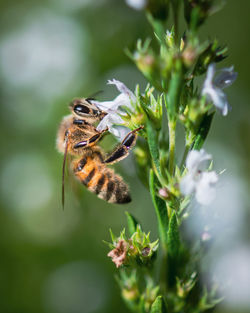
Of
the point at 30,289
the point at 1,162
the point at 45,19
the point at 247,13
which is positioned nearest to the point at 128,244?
the point at 30,289

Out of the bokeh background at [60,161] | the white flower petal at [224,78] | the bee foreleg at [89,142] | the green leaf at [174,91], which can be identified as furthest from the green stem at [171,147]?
the bokeh background at [60,161]

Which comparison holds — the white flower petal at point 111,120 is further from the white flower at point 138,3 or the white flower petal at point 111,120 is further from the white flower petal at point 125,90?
the white flower at point 138,3

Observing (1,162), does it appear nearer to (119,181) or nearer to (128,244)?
(119,181)

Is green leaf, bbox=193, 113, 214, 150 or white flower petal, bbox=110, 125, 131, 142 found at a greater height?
white flower petal, bbox=110, 125, 131, 142

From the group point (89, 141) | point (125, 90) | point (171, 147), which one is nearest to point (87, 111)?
point (89, 141)

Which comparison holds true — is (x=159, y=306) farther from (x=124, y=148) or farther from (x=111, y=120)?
(x=111, y=120)

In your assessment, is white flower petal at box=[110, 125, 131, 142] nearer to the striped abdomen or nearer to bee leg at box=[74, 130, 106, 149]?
bee leg at box=[74, 130, 106, 149]

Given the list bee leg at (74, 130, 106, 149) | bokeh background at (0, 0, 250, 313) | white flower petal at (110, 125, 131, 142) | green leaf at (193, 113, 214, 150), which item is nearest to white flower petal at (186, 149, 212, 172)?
green leaf at (193, 113, 214, 150)
